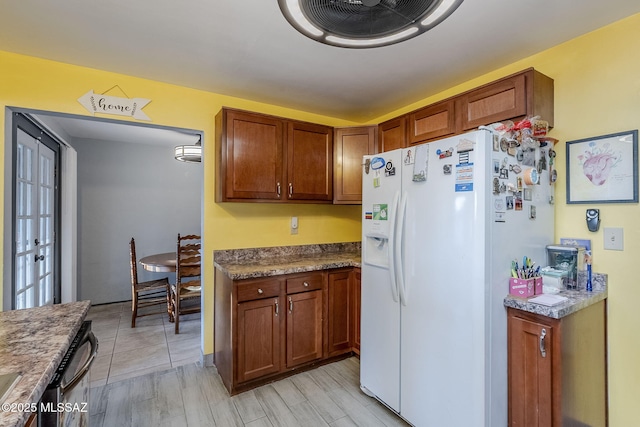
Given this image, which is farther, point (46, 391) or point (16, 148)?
point (16, 148)

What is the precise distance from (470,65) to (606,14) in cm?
70

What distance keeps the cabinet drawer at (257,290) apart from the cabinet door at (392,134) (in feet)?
5.07

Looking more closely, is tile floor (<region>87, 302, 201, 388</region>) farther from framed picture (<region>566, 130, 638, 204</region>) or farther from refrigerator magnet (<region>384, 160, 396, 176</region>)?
framed picture (<region>566, 130, 638, 204</region>)

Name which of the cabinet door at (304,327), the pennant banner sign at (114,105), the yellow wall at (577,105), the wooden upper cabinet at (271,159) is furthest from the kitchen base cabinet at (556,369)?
the pennant banner sign at (114,105)

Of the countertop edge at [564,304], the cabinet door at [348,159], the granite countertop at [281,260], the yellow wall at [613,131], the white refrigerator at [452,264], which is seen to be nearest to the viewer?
the countertop edge at [564,304]

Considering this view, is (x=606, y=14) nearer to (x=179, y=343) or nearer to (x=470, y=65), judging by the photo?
(x=470, y=65)

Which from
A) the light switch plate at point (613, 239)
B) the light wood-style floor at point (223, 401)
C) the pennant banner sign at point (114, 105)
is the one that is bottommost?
the light wood-style floor at point (223, 401)

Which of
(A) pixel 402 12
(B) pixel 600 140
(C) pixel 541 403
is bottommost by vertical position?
(C) pixel 541 403

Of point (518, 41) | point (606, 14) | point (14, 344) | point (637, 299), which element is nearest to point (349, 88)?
point (518, 41)

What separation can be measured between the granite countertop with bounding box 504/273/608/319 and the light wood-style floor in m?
1.07

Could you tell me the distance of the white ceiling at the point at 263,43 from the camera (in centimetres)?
157

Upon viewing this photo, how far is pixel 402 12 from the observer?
129 cm

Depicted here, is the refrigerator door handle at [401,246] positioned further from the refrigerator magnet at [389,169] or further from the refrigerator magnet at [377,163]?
the refrigerator magnet at [377,163]

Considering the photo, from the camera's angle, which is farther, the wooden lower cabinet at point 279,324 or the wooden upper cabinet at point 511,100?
the wooden lower cabinet at point 279,324
